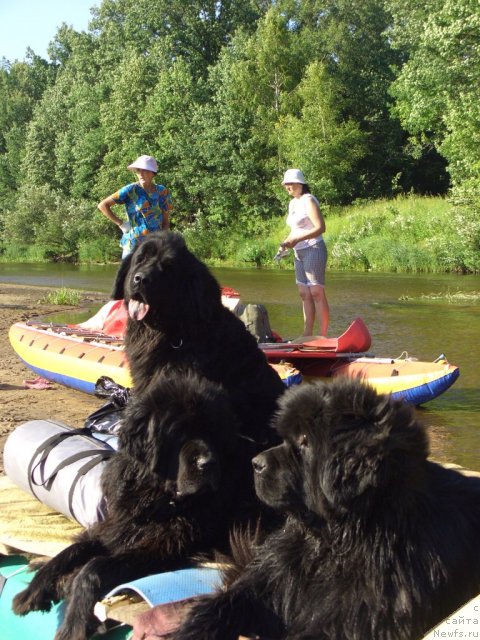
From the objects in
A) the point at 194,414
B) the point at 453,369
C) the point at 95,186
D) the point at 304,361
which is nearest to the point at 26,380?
the point at 304,361

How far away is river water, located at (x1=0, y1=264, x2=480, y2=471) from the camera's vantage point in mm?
7793

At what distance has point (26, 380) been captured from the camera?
9.91m

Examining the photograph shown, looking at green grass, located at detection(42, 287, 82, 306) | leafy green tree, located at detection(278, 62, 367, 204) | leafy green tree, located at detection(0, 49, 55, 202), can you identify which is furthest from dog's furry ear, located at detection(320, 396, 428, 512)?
leafy green tree, located at detection(0, 49, 55, 202)

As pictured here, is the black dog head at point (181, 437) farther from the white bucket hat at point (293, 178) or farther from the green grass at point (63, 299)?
the green grass at point (63, 299)

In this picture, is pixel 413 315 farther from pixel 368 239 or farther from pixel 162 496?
pixel 368 239

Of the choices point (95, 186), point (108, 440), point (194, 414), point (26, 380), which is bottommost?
point (26, 380)

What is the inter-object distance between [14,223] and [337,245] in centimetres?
2407

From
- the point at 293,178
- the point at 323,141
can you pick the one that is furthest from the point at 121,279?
the point at 323,141

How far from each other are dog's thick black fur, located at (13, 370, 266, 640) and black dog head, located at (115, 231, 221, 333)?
131 centimetres

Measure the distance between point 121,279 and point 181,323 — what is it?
2.35 feet

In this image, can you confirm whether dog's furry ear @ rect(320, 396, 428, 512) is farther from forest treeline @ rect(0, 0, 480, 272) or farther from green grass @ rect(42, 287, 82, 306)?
forest treeline @ rect(0, 0, 480, 272)

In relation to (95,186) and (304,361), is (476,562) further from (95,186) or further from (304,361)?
(95,186)

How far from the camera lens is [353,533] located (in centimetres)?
249

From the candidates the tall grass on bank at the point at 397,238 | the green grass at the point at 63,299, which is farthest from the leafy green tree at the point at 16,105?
the green grass at the point at 63,299
